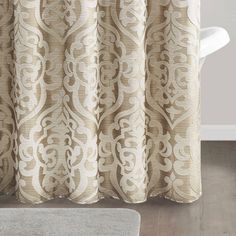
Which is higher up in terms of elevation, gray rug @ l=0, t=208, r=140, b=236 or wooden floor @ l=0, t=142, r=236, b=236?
gray rug @ l=0, t=208, r=140, b=236

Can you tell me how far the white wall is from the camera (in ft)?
11.8

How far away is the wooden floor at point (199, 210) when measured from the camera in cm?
266

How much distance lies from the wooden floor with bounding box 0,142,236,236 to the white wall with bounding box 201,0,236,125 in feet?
1.56

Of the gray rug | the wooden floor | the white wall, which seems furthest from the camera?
the white wall

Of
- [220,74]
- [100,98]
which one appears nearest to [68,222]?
[100,98]

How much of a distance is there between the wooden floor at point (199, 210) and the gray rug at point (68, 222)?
0.68 ft

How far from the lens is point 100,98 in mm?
2840

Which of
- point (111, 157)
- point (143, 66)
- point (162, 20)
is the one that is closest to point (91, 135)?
point (111, 157)

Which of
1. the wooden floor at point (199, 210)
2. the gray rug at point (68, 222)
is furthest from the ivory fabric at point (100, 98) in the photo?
the gray rug at point (68, 222)

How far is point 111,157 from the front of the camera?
2887 millimetres

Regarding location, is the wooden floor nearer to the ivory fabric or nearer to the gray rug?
the ivory fabric

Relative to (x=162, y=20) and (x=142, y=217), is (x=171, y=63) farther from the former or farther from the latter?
(x=142, y=217)

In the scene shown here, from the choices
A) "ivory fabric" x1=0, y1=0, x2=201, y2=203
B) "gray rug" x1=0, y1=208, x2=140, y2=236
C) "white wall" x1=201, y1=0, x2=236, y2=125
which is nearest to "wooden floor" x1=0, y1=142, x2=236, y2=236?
"ivory fabric" x1=0, y1=0, x2=201, y2=203

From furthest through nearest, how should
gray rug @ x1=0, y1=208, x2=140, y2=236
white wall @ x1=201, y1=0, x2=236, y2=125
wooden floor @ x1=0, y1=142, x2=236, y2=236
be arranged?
white wall @ x1=201, y1=0, x2=236, y2=125 < wooden floor @ x1=0, y1=142, x2=236, y2=236 < gray rug @ x1=0, y1=208, x2=140, y2=236
